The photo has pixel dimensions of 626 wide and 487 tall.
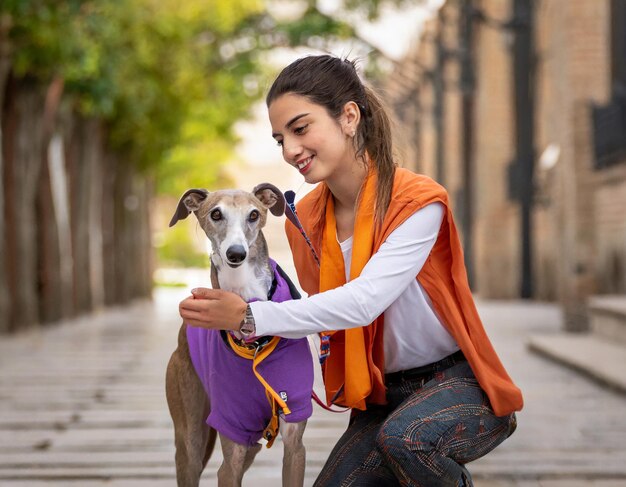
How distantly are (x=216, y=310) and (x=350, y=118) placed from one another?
919mm

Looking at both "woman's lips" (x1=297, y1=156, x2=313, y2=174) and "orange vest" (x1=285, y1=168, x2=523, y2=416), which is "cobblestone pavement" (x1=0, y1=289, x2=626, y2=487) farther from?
"woman's lips" (x1=297, y1=156, x2=313, y2=174)

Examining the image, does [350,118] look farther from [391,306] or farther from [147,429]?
[147,429]

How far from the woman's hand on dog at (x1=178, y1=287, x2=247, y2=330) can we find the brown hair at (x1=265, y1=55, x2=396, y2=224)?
0.69 metres

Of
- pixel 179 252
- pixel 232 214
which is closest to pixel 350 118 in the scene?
pixel 232 214

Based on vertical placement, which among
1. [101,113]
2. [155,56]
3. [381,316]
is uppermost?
[155,56]

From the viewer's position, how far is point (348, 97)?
3998mm

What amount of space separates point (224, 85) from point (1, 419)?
20.6m

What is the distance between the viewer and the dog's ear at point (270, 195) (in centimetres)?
397

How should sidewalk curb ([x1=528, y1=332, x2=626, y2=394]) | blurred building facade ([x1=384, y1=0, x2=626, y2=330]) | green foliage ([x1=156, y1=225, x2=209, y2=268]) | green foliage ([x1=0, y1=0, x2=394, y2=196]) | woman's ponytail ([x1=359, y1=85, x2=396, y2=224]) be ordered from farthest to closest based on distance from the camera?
green foliage ([x1=156, y1=225, x2=209, y2=268]), blurred building facade ([x1=384, y1=0, x2=626, y2=330]), green foliage ([x1=0, y1=0, x2=394, y2=196]), sidewalk curb ([x1=528, y1=332, x2=626, y2=394]), woman's ponytail ([x1=359, y1=85, x2=396, y2=224])

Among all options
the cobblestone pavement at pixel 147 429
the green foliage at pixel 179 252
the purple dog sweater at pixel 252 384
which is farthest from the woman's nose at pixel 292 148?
the green foliage at pixel 179 252

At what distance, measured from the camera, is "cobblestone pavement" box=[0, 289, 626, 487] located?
19.9 feet

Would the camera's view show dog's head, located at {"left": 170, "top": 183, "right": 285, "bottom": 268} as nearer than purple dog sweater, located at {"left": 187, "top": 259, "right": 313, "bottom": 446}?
Yes

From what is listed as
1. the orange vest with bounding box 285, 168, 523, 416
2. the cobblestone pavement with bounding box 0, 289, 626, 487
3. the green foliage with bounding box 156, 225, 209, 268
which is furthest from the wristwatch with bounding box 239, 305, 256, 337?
the green foliage with bounding box 156, 225, 209, 268

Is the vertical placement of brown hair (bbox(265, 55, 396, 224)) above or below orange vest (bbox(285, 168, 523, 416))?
above
